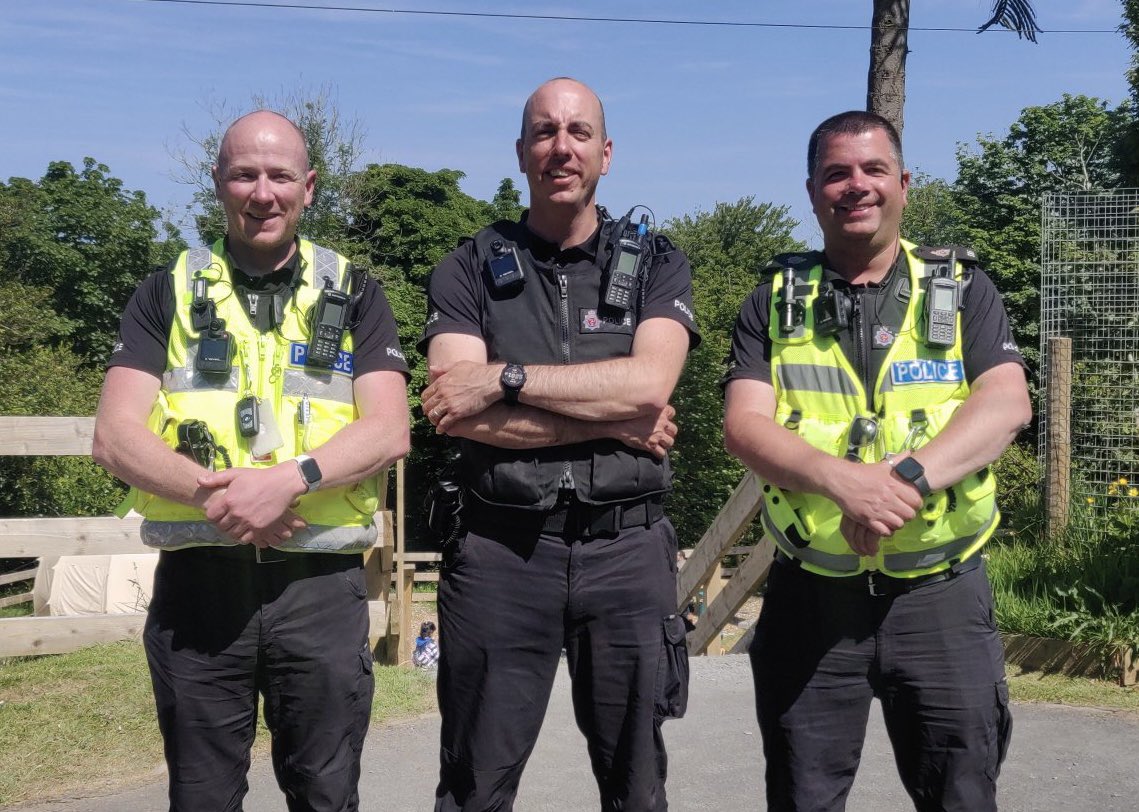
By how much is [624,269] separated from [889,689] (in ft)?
4.57

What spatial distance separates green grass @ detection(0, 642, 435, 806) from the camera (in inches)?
182

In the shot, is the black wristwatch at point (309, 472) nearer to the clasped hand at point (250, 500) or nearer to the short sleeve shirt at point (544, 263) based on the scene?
the clasped hand at point (250, 500)

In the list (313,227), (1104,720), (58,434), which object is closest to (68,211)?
(313,227)

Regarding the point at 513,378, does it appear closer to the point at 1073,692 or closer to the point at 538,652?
the point at 538,652

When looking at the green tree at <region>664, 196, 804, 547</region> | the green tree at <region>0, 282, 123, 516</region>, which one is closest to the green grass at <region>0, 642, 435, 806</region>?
the green tree at <region>0, 282, 123, 516</region>

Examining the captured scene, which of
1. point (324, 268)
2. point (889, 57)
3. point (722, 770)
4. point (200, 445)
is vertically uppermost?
point (889, 57)

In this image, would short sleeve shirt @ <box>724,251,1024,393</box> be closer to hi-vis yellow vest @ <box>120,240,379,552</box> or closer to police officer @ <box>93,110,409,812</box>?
police officer @ <box>93,110,409,812</box>

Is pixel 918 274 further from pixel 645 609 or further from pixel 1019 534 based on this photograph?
pixel 1019 534

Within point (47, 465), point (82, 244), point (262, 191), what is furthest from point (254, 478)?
point (82, 244)

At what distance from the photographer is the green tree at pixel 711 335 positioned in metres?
25.7

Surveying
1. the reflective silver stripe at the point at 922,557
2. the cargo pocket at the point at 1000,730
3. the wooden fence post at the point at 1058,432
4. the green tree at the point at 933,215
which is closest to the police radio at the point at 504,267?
the reflective silver stripe at the point at 922,557

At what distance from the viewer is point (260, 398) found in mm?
3008

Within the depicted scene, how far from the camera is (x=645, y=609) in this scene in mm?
3078

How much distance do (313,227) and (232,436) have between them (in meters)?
28.6
